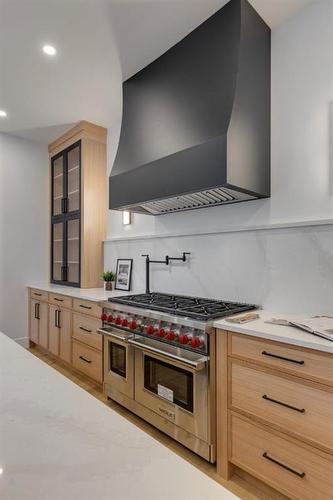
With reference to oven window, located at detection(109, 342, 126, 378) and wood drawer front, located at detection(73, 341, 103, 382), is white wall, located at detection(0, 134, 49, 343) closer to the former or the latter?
wood drawer front, located at detection(73, 341, 103, 382)

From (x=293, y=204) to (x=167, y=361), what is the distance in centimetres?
134

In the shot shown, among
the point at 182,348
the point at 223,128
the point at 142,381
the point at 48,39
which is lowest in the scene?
the point at 142,381

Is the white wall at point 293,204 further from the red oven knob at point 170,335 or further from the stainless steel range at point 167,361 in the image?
the red oven knob at point 170,335

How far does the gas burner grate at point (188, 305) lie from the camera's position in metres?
1.84

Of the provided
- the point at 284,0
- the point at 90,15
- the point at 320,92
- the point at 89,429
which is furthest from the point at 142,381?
the point at 284,0

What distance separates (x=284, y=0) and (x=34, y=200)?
11.5 feet

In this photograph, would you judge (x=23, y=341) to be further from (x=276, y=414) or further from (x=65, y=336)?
(x=276, y=414)

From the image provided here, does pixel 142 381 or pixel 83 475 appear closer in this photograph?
pixel 83 475

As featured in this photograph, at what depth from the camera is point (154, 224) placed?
303cm

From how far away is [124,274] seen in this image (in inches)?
131

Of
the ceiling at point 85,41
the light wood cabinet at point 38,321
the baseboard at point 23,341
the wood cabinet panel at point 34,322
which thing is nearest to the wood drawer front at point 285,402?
the ceiling at point 85,41

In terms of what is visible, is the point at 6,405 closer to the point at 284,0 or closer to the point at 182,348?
the point at 182,348

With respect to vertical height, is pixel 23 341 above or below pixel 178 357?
below

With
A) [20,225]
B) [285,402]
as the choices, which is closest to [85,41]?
[20,225]
